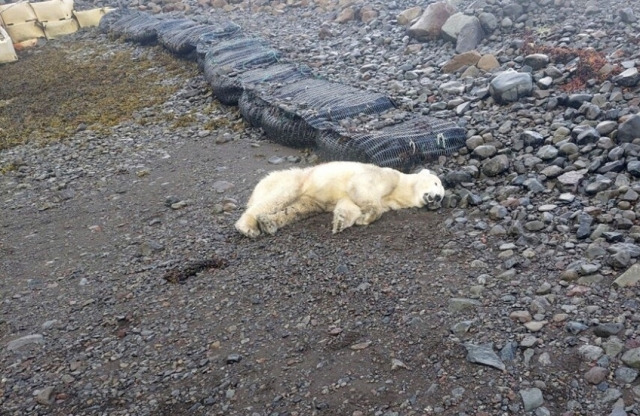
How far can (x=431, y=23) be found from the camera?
38.4 feet

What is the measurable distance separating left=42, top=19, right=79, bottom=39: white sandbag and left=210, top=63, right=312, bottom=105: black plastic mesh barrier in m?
8.92

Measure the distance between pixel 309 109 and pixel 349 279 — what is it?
13.0 ft

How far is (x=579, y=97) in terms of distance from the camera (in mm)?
7336

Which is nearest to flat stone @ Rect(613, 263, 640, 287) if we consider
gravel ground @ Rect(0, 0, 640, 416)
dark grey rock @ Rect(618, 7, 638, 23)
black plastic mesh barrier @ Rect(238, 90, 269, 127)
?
gravel ground @ Rect(0, 0, 640, 416)

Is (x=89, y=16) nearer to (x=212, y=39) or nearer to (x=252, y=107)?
(x=212, y=39)

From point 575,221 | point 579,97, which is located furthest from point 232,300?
point 579,97

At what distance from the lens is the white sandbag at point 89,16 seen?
58.9 feet

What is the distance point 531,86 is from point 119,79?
8657 mm

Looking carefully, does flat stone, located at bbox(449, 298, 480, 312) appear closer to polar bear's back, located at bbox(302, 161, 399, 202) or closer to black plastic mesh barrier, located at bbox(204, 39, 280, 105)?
polar bear's back, located at bbox(302, 161, 399, 202)

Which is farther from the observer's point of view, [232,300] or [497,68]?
[497,68]

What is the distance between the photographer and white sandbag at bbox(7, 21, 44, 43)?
666 inches

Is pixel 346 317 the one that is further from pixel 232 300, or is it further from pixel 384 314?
pixel 232 300

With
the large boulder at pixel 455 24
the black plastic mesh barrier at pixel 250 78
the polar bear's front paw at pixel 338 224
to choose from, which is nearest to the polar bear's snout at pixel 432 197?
the polar bear's front paw at pixel 338 224

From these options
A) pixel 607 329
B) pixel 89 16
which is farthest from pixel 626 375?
pixel 89 16
